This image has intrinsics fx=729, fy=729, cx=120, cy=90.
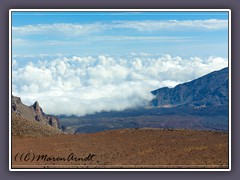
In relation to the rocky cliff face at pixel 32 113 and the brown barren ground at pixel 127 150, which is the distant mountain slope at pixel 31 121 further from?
the brown barren ground at pixel 127 150

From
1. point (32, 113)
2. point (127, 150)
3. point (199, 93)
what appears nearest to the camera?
point (127, 150)

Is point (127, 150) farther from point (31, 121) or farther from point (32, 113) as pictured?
point (31, 121)

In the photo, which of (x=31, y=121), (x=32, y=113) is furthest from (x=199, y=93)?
(x=31, y=121)

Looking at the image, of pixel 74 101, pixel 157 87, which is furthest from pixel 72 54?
pixel 157 87

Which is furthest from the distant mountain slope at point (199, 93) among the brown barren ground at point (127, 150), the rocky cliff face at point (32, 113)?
the rocky cliff face at point (32, 113)

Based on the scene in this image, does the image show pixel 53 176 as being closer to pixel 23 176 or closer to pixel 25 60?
pixel 23 176

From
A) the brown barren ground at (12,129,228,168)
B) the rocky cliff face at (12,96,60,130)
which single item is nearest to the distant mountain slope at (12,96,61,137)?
the rocky cliff face at (12,96,60,130)

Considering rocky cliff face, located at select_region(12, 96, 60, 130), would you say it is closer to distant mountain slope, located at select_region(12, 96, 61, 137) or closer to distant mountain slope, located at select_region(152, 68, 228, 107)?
distant mountain slope, located at select_region(12, 96, 61, 137)
